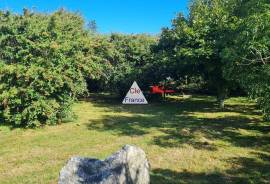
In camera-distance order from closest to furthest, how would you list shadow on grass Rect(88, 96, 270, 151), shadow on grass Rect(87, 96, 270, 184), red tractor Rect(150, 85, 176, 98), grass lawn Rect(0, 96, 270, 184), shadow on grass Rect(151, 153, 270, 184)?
1. shadow on grass Rect(151, 153, 270, 184)
2. shadow on grass Rect(87, 96, 270, 184)
3. grass lawn Rect(0, 96, 270, 184)
4. shadow on grass Rect(88, 96, 270, 151)
5. red tractor Rect(150, 85, 176, 98)

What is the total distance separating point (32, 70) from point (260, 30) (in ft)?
29.3

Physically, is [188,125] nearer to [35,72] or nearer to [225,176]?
[225,176]

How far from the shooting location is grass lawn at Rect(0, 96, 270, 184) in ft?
32.0

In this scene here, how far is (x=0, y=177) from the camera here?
9.54 metres

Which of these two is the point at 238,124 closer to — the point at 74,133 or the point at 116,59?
the point at 74,133

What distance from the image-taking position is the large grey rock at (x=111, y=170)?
6586 mm

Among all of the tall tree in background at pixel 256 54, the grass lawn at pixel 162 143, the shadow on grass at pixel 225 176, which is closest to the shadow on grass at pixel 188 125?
the grass lawn at pixel 162 143

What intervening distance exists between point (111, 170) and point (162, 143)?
6.23 m

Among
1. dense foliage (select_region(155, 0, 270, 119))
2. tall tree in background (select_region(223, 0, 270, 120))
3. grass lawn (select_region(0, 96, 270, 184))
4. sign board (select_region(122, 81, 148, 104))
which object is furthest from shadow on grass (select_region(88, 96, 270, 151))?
tall tree in background (select_region(223, 0, 270, 120))

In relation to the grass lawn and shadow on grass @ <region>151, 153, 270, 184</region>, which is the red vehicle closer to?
the grass lawn

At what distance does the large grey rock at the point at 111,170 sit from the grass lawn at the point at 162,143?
2073mm

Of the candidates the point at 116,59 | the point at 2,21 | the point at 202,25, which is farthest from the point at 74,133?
the point at 116,59

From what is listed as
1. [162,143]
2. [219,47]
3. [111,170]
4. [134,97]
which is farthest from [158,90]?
[111,170]

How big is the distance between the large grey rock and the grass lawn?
2.07m
